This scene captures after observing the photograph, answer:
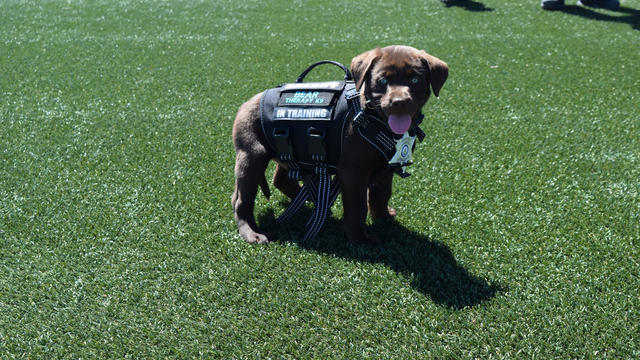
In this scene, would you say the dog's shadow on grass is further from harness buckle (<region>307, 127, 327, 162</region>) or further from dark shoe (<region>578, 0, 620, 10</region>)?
dark shoe (<region>578, 0, 620, 10</region>)

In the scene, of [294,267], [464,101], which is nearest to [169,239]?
[294,267]

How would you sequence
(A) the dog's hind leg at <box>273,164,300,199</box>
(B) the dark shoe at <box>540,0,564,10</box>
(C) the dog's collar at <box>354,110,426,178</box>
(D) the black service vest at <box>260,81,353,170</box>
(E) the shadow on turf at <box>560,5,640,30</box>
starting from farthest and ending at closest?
1. (B) the dark shoe at <box>540,0,564,10</box>
2. (E) the shadow on turf at <box>560,5,640,30</box>
3. (A) the dog's hind leg at <box>273,164,300,199</box>
4. (D) the black service vest at <box>260,81,353,170</box>
5. (C) the dog's collar at <box>354,110,426,178</box>

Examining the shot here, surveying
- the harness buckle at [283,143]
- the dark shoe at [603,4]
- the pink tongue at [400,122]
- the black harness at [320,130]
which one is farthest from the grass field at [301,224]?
the dark shoe at [603,4]

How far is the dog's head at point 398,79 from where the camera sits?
278cm

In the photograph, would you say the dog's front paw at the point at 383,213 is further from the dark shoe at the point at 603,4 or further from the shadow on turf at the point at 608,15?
the dark shoe at the point at 603,4

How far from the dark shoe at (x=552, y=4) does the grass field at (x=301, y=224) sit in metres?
2.20

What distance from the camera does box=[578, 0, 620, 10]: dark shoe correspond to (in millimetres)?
9141

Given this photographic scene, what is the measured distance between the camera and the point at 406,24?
332 inches

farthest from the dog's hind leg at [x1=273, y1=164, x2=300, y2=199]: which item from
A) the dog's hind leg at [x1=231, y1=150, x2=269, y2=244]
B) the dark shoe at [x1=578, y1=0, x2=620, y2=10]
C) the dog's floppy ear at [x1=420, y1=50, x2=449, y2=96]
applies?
the dark shoe at [x1=578, y1=0, x2=620, y2=10]

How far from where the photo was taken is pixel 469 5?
9453mm

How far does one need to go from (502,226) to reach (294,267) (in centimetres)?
161

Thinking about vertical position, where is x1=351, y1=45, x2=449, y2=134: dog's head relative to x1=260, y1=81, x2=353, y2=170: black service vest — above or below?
above

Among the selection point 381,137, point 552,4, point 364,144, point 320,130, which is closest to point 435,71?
point 381,137

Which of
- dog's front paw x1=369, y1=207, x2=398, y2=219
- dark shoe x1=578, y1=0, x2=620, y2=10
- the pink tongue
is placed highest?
the pink tongue
